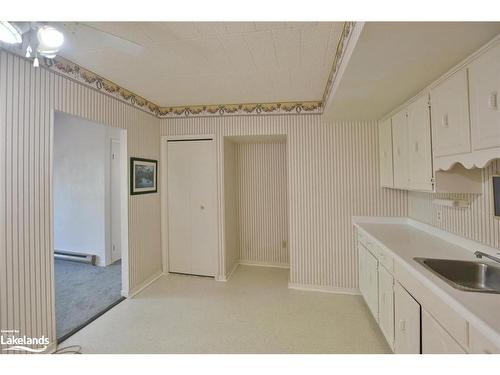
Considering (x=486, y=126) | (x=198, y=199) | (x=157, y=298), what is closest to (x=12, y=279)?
(x=157, y=298)

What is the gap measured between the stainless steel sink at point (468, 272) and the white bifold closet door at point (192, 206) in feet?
8.34

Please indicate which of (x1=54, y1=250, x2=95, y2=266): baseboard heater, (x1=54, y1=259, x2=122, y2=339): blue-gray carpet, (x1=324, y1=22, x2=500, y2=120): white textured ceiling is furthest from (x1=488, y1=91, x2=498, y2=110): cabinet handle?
(x1=54, y1=250, x2=95, y2=266): baseboard heater

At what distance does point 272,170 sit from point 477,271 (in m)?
2.75

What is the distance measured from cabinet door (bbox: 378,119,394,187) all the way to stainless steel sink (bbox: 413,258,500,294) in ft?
3.69

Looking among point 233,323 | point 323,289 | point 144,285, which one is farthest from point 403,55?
point 144,285

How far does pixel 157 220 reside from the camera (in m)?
3.36

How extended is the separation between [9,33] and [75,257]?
398 cm

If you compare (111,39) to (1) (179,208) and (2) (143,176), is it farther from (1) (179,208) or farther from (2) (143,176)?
(1) (179,208)

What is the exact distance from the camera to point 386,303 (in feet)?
6.12

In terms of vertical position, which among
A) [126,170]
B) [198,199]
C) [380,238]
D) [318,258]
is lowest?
[318,258]

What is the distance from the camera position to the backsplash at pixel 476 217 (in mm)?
1580

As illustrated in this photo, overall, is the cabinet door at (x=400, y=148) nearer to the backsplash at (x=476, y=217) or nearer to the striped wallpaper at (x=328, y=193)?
the backsplash at (x=476, y=217)

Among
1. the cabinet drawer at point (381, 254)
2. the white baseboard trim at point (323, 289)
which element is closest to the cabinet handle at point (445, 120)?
the cabinet drawer at point (381, 254)
